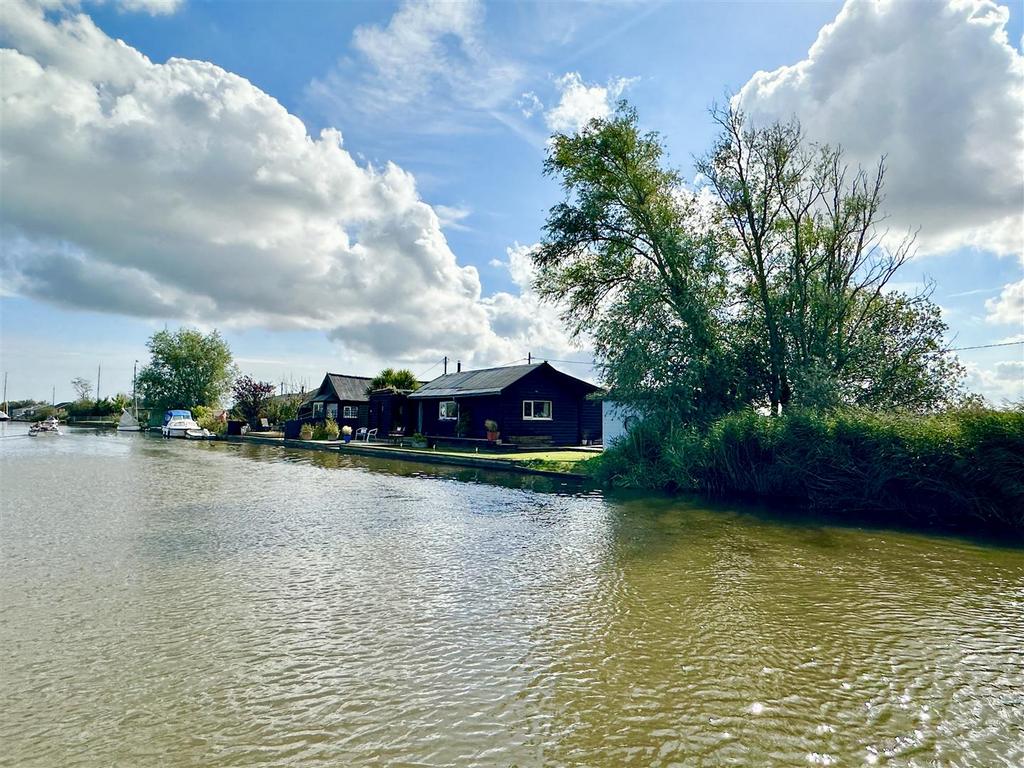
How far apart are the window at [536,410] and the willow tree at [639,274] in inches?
265

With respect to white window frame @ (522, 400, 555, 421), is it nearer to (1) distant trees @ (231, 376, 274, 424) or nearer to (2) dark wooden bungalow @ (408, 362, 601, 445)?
(2) dark wooden bungalow @ (408, 362, 601, 445)

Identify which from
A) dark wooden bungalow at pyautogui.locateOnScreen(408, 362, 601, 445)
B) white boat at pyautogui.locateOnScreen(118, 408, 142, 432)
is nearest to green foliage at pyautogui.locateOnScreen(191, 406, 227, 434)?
white boat at pyautogui.locateOnScreen(118, 408, 142, 432)

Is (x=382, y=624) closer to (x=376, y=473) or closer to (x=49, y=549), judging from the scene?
(x=49, y=549)

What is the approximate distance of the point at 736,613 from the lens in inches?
214

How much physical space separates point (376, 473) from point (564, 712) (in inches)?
621

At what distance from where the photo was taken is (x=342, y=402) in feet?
129

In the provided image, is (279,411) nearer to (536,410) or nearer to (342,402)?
(342,402)

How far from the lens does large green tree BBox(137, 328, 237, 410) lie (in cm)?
5778

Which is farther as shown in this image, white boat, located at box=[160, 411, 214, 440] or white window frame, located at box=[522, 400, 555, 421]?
white boat, located at box=[160, 411, 214, 440]

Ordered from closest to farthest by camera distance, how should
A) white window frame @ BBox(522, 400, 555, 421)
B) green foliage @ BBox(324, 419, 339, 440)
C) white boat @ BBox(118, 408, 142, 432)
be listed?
white window frame @ BBox(522, 400, 555, 421) → green foliage @ BBox(324, 419, 339, 440) → white boat @ BBox(118, 408, 142, 432)

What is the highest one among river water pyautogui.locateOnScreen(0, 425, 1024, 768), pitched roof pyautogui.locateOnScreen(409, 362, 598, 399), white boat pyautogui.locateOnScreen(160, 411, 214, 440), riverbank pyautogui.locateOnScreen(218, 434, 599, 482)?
pitched roof pyautogui.locateOnScreen(409, 362, 598, 399)

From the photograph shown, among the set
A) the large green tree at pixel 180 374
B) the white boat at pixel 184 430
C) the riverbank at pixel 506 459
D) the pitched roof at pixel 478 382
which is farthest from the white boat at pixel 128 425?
the pitched roof at pixel 478 382

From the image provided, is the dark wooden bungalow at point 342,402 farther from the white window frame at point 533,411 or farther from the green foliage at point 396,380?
the white window frame at point 533,411

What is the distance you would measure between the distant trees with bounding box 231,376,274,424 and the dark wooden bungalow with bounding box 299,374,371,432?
6.51 meters
